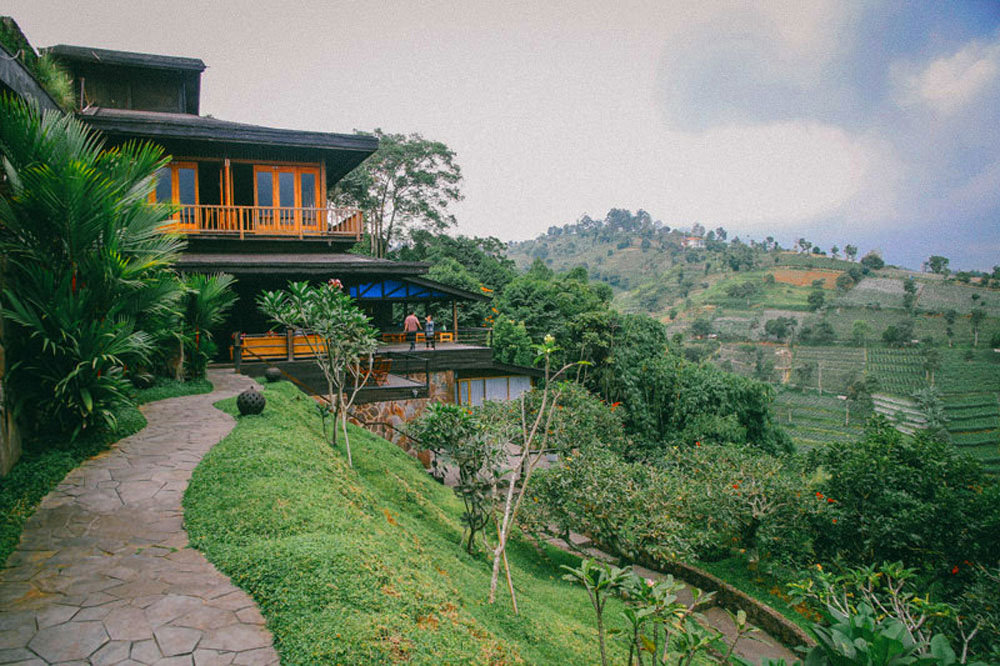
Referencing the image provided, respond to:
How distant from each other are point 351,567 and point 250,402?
4.92 metres

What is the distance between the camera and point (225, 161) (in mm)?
14930

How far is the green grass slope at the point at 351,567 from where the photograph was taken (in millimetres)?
3455

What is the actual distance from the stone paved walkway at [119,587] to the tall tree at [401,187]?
26549mm

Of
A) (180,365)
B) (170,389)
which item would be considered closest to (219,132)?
(180,365)

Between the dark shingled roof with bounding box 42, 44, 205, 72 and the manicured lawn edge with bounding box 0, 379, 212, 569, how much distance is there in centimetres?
1435

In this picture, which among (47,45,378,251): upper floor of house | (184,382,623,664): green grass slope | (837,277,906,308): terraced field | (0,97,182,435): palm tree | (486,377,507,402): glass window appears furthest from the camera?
(837,277,906,308): terraced field

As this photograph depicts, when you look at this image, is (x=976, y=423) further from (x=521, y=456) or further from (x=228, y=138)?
(x=228, y=138)

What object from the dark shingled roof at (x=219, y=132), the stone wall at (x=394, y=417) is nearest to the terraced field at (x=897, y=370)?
the stone wall at (x=394, y=417)

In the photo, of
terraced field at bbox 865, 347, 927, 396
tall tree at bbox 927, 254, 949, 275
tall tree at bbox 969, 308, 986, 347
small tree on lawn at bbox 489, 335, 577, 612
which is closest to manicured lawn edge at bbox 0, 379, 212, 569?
small tree on lawn at bbox 489, 335, 577, 612

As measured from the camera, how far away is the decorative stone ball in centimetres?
805

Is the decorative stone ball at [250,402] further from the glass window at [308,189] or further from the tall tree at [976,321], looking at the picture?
the tall tree at [976,321]

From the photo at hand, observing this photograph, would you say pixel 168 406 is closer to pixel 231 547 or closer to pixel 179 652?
pixel 231 547

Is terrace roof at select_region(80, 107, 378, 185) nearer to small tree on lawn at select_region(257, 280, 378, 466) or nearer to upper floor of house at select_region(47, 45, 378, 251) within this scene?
upper floor of house at select_region(47, 45, 378, 251)

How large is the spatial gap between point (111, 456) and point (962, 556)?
1240cm
